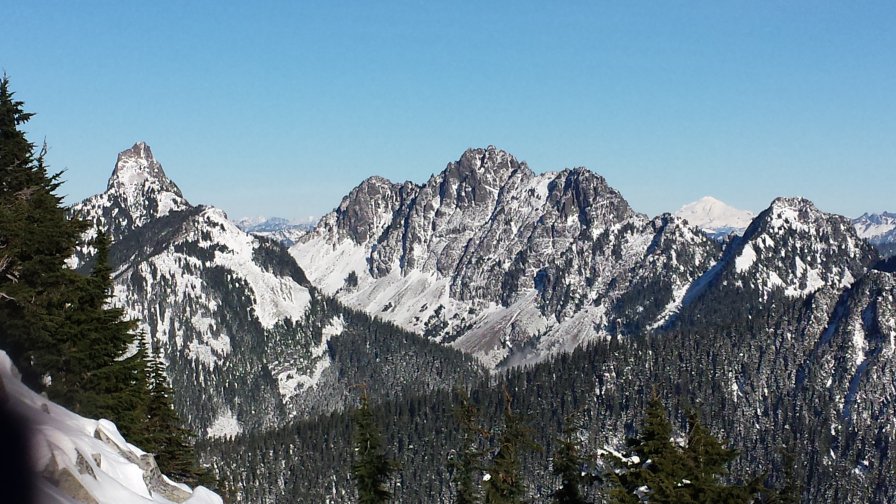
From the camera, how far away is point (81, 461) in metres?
19.4

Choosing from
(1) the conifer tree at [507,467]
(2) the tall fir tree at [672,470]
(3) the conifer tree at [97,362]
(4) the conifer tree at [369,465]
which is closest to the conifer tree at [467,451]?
(1) the conifer tree at [507,467]

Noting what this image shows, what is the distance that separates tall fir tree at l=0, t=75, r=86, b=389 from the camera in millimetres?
32156

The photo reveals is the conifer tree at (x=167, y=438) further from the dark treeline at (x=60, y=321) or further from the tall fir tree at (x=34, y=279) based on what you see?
the tall fir tree at (x=34, y=279)

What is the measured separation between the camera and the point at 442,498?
197500 mm

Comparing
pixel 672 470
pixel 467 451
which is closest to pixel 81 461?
pixel 672 470

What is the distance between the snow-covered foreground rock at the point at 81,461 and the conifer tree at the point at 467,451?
49.9ft

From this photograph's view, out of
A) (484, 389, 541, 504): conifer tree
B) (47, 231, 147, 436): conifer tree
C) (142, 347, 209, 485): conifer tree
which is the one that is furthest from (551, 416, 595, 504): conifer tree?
(47, 231, 147, 436): conifer tree

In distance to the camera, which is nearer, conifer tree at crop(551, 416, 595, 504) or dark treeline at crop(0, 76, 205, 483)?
dark treeline at crop(0, 76, 205, 483)

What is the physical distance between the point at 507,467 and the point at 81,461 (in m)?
28.6

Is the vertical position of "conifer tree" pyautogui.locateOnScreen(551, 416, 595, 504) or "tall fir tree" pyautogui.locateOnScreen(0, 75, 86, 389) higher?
"tall fir tree" pyautogui.locateOnScreen(0, 75, 86, 389)

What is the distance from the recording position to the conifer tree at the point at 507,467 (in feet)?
141

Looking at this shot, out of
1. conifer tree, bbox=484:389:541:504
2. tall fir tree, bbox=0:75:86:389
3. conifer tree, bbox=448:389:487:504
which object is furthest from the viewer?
conifer tree, bbox=484:389:541:504

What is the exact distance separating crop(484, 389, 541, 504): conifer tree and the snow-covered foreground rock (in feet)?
62.5

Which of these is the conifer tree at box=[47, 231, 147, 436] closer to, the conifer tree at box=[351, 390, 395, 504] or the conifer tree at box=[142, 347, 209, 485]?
the conifer tree at box=[142, 347, 209, 485]
